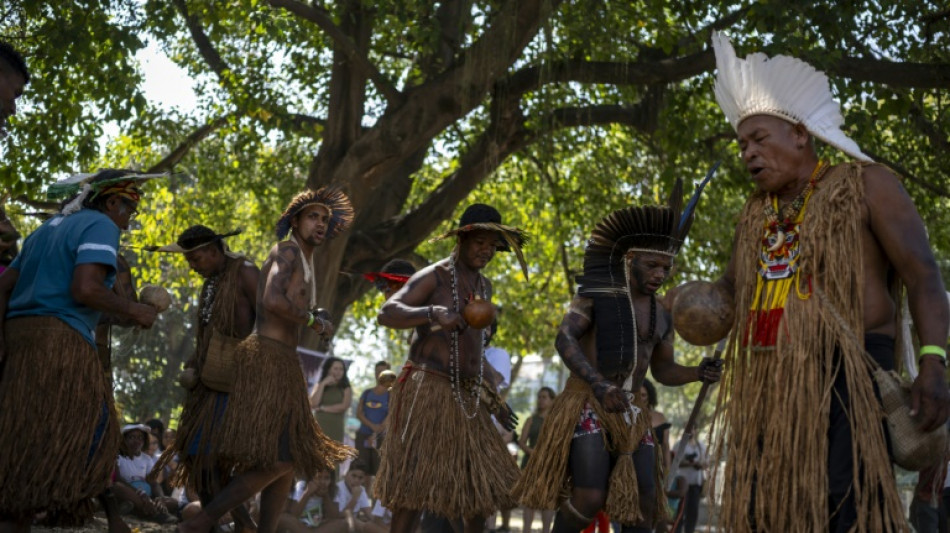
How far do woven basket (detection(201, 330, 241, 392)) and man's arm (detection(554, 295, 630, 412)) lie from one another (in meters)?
2.28

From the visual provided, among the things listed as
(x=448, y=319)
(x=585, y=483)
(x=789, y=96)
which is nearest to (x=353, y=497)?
(x=448, y=319)

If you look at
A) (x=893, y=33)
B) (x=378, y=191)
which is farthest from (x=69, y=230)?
(x=378, y=191)

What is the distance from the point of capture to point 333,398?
43.5 feet

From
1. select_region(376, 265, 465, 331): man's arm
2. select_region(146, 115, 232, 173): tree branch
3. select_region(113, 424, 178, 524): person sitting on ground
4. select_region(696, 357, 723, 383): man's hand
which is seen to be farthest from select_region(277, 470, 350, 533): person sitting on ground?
select_region(696, 357, 723, 383): man's hand

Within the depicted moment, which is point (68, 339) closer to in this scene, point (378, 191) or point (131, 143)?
point (378, 191)

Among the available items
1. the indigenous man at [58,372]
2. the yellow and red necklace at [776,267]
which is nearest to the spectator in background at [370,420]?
the indigenous man at [58,372]

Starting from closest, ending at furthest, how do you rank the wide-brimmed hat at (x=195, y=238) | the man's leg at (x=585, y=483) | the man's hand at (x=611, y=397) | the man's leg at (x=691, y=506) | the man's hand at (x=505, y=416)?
the man's hand at (x=611, y=397), the man's leg at (x=585, y=483), the man's hand at (x=505, y=416), the wide-brimmed hat at (x=195, y=238), the man's leg at (x=691, y=506)

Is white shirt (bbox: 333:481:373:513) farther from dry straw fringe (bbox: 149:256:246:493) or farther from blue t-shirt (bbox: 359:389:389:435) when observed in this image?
dry straw fringe (bbox: 149:256:246:493)

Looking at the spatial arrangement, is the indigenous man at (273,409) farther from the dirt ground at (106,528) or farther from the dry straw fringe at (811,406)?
the dry straw fringe at (811,406)

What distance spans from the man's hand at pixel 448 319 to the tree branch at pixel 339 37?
665 centimetres

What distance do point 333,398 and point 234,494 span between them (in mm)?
6344

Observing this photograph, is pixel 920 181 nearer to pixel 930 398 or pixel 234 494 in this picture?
pixel 234 494

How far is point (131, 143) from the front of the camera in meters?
17.9

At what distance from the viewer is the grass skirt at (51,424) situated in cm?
550
